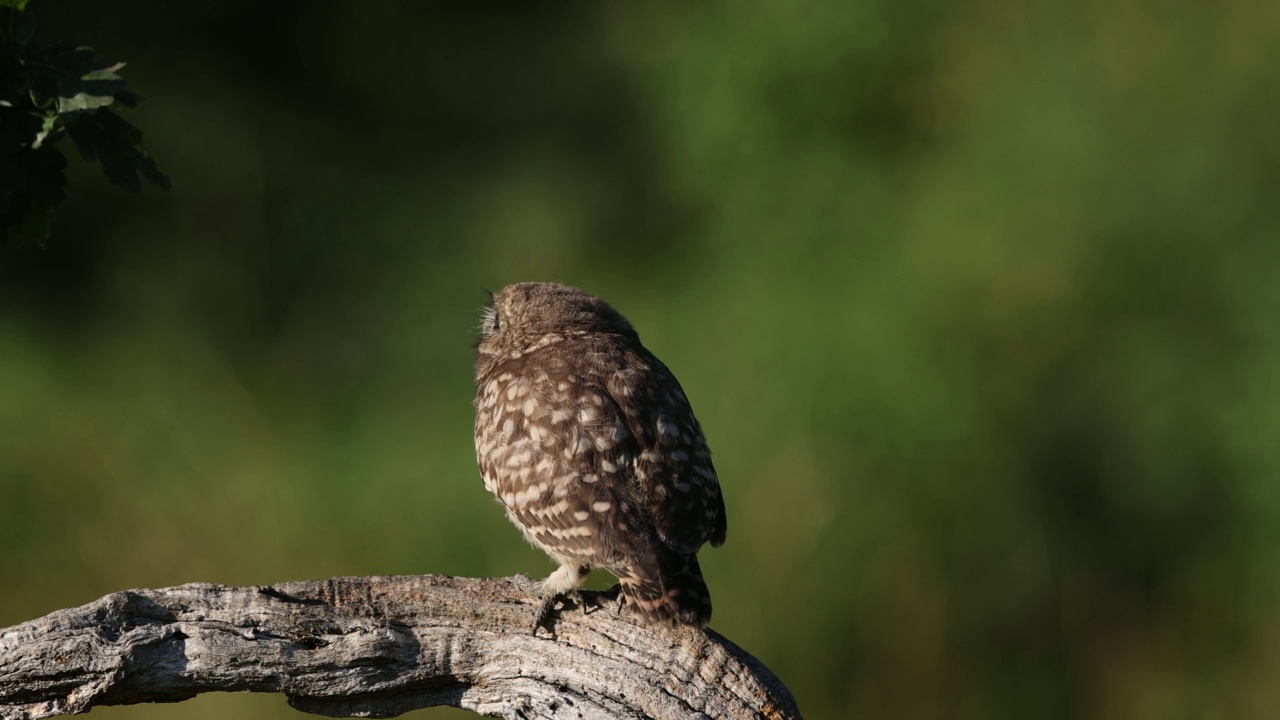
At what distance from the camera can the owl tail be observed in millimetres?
3344

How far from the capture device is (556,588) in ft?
11.7

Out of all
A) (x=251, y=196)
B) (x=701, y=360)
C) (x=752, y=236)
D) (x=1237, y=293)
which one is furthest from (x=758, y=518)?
(x=251, y=196)

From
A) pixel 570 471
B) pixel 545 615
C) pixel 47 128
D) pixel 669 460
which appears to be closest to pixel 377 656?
pixel 545 615

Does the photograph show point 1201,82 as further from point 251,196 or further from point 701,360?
point 251,196

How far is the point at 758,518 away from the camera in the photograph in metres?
6.78

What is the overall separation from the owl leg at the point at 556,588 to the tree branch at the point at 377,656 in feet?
0.12

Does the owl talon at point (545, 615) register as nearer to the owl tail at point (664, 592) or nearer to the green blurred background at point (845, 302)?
the owl tail at point (664, 592)

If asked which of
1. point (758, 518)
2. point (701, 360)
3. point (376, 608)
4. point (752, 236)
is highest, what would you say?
Answer: point (752, 236)

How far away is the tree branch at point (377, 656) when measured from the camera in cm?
303

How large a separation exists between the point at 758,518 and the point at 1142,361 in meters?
2.24

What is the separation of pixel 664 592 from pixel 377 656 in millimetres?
735

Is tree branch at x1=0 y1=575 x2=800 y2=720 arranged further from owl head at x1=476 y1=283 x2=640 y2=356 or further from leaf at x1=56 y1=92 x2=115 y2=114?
leaf at x1=56 y1=92 x2=115 y2=114

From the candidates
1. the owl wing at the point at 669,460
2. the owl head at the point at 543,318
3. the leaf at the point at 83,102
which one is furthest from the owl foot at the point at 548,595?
the leaf at the point at 83,102

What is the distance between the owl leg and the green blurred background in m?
3.21
